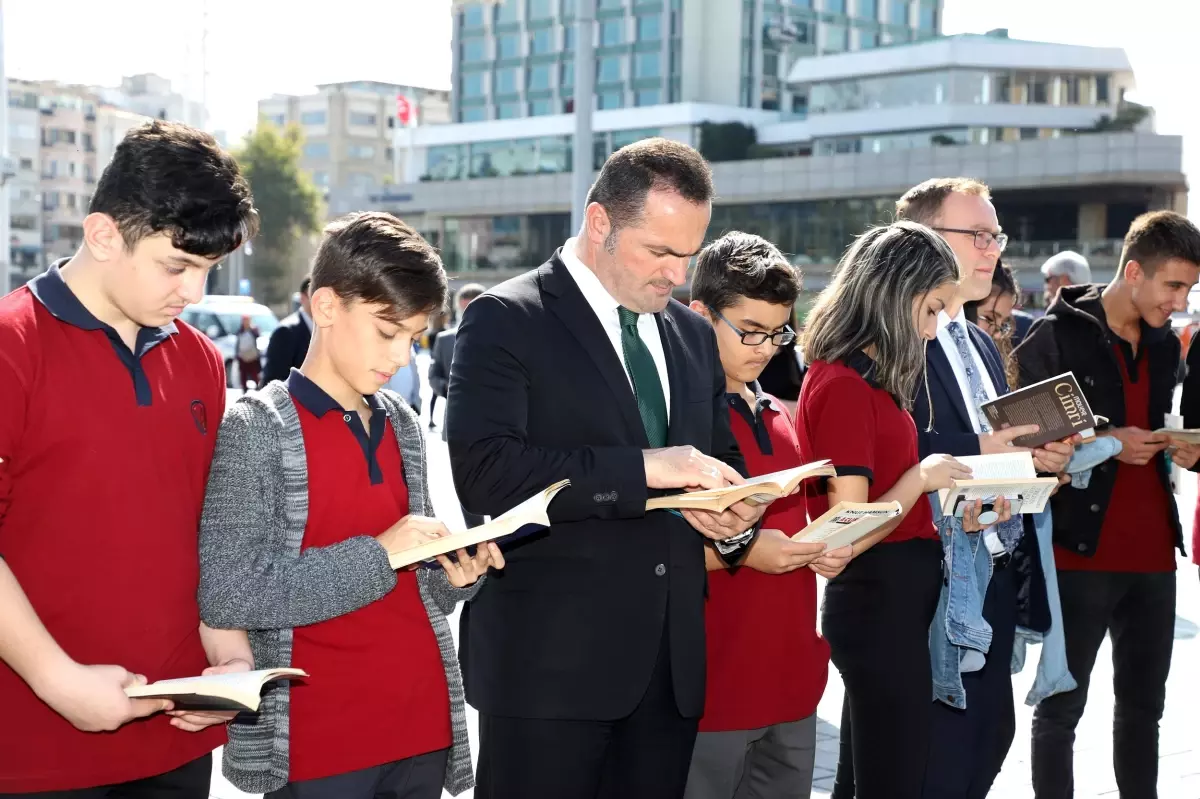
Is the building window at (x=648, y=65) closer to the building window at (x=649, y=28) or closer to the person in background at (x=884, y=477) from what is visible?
the building window at (x=649, y=28)

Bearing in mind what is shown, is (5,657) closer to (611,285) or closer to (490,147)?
(611,285)

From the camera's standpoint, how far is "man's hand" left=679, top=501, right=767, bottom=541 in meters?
3.11

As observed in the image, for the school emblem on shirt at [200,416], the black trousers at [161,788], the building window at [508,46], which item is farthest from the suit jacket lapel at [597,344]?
the building window at [508,46]

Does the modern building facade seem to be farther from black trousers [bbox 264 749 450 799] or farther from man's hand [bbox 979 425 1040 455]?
black trousers [bbox 264 749 450 799]

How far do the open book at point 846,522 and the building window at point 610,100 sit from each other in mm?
74742

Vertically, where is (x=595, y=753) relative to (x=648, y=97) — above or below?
below

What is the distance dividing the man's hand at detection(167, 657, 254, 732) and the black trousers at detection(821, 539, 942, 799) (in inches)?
73.9

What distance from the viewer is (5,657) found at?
2.28 meters

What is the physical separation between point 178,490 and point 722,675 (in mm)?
1628

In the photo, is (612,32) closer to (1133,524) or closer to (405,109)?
(405,109)

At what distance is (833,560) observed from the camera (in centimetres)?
357

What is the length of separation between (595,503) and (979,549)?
61.9 inches

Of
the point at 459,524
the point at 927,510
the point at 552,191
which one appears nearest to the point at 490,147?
the point at 552,191

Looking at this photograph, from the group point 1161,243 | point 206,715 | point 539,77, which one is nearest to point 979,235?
point 1161,243
